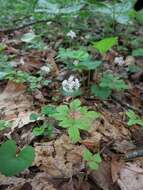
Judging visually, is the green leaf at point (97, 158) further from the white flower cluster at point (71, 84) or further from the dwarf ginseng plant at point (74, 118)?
the white flower cluster at point (71, 84)

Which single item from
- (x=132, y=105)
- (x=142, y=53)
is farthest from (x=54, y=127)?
(x=142, y=53)

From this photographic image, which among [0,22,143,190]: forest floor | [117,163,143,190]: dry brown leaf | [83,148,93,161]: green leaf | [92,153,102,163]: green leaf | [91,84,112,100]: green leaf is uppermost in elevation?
[91,84,112,100]: green leaf

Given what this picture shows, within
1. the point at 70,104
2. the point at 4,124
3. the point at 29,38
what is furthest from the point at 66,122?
the point at 29,38

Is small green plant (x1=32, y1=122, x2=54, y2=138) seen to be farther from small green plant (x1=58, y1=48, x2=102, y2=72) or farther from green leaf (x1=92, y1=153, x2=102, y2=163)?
small green plant (x1=58, y1=48, x2=102, y2=72)

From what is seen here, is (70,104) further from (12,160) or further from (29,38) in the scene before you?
(29,38)

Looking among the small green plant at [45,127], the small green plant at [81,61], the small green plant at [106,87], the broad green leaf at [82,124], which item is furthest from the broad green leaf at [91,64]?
the broad green leaf at [82,124]

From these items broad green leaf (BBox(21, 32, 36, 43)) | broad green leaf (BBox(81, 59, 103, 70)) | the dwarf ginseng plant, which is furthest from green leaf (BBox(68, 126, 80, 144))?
broad green leaf (BBox(21, 32, 36, 43))
